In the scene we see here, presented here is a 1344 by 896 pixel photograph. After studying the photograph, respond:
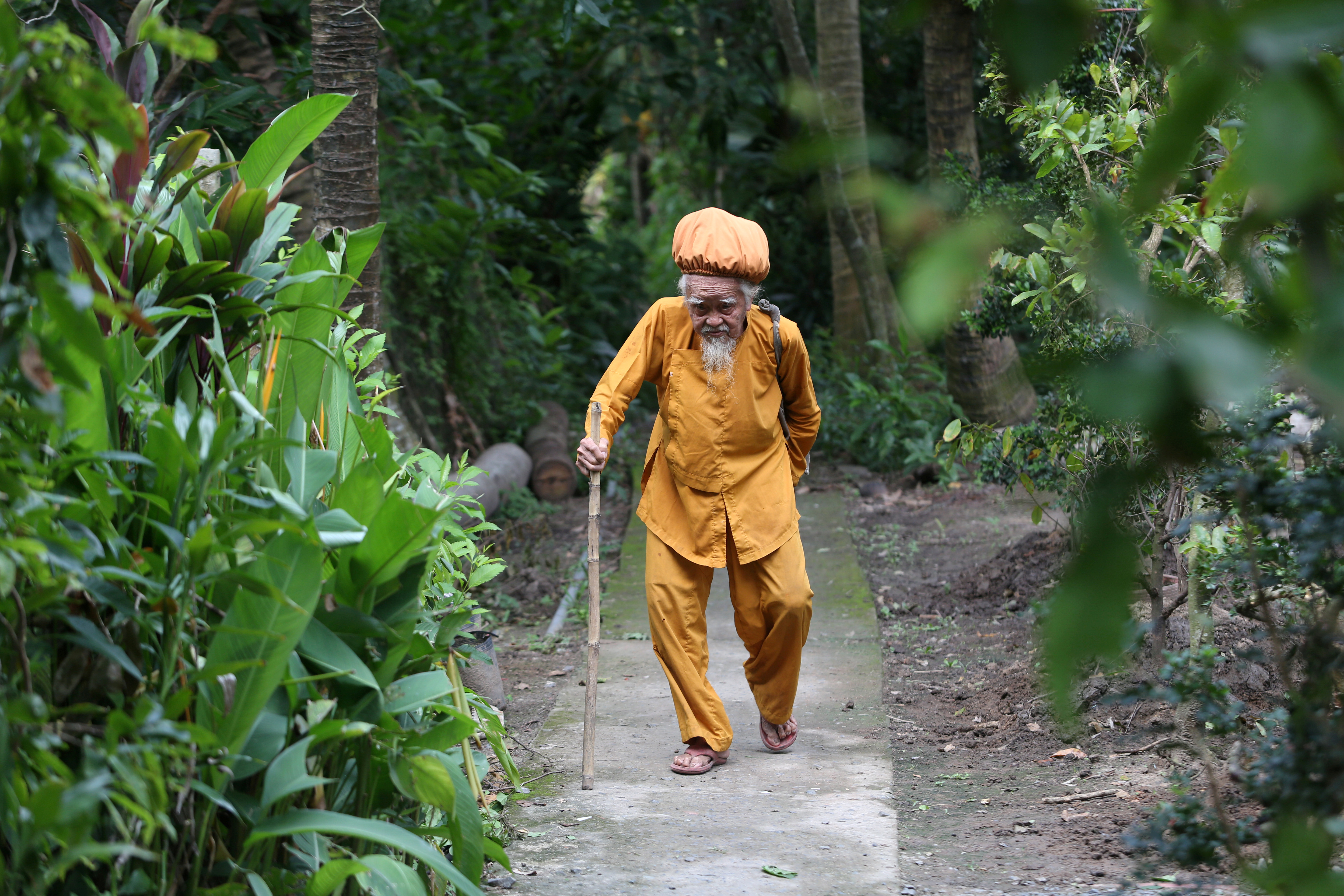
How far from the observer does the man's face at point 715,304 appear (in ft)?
13.7

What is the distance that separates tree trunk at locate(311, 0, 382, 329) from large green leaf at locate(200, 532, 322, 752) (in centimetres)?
284

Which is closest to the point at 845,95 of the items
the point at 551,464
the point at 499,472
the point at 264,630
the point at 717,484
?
the point at 551,464

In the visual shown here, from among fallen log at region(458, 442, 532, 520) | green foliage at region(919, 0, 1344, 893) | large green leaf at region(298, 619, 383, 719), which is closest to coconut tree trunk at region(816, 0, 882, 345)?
green foliage at region(919, 0, 1344, 893)

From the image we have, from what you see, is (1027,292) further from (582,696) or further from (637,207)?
(637,207)

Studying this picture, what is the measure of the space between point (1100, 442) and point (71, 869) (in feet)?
13.0

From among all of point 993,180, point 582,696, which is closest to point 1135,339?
point 993,180

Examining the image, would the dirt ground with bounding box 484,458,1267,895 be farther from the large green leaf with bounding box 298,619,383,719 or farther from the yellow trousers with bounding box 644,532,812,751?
Result: the large green leaf with bounding box 298,619,383,719

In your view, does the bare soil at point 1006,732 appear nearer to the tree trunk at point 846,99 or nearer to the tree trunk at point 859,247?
the tree trunk at point 846,99

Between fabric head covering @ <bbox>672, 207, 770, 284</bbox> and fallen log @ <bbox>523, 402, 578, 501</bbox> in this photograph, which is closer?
fabric head covering @ <bbox>672, 207, 770, 284</bbox>

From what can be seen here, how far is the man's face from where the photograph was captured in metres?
4.18

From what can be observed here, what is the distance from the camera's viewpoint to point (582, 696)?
506 centimetres

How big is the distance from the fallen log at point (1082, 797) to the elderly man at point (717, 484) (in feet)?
3.11

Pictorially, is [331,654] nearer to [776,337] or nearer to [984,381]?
[776,337]

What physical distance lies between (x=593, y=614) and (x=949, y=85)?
579 centimetres
